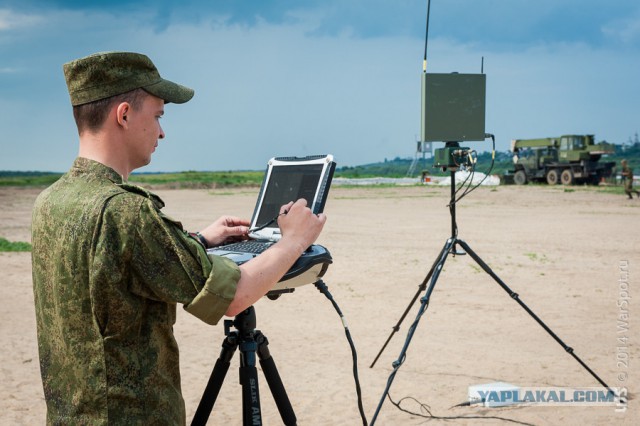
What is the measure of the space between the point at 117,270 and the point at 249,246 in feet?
3.34

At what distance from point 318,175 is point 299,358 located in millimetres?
3735

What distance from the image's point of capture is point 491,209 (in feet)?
75.8

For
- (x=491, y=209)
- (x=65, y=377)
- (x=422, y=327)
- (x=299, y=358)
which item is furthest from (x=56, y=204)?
(x=491, y=209)

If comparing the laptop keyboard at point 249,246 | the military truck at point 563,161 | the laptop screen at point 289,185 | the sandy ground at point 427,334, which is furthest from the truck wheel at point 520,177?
the laptop keyboard at point 249,246

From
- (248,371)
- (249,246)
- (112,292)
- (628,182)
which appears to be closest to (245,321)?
(248,371)

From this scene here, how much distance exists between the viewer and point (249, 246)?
274 centimetres

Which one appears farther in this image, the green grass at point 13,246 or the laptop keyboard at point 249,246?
the green grass at point 13,246

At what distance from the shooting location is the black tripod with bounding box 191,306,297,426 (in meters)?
2.51

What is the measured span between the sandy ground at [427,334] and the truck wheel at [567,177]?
2640 cm

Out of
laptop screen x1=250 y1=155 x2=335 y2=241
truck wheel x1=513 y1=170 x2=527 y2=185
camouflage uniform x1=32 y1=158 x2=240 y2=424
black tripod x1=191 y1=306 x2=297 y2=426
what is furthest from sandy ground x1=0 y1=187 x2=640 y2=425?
truck wheel x1=513 y1=170 x2=527 y2=185

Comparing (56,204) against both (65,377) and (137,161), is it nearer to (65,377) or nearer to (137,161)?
(137,161)

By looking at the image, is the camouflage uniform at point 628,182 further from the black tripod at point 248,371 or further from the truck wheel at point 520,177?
the black tripod at point 248,371

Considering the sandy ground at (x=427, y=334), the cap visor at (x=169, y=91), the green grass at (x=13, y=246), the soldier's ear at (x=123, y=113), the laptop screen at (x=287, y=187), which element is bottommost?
the sandy ground at (x=427, y=334)

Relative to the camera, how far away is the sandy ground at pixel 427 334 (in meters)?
5.00
